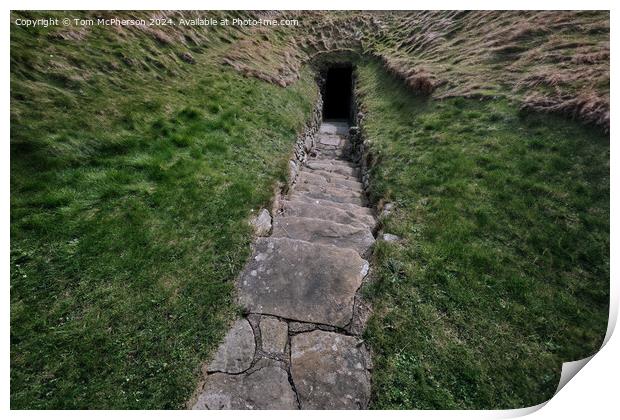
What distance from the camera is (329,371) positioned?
348cm

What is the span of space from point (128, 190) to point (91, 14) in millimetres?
4499

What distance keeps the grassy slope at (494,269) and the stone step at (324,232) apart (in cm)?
56

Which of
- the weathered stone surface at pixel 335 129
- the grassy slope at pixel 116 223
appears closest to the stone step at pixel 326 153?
the weathered stone surface at pixel 335 129

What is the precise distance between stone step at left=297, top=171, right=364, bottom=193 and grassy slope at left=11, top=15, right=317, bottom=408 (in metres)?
1.32

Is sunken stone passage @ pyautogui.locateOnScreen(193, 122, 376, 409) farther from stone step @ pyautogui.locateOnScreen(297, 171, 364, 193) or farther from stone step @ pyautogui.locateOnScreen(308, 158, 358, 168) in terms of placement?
stone step @ pyautogui.locateOnScreen(308, 158, 358, 168)

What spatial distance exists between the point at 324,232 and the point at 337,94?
62.9 feet

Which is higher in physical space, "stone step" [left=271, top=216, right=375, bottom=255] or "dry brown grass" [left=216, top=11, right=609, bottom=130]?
"dry brown grass" [left=216, top=11, right=609, bottom=130]

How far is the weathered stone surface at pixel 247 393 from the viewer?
3.23m

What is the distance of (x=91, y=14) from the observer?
6.19 m

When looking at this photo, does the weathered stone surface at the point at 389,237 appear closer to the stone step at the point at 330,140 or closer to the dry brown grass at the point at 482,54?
the dry brown grass at the point at 482,54

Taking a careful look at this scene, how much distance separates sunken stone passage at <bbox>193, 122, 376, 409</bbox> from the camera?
329 cm

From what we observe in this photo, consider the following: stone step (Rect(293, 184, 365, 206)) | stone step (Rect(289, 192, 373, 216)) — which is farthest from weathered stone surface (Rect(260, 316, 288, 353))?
stone step (Rect(293, 184, 365, 206))

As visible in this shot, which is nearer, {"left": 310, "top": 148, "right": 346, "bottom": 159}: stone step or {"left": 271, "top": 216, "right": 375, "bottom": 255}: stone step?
{"left": 271, "top": 216, "right": 375, "bottom": 255}: stone step

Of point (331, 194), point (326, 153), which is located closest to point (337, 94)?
point (326, 153)
